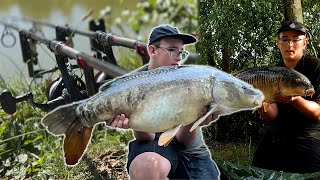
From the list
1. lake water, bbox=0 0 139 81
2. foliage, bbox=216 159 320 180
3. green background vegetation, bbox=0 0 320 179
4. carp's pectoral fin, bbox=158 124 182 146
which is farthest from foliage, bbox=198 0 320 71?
lake water, bbox=0 0 139 81

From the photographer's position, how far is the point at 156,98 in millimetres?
1323

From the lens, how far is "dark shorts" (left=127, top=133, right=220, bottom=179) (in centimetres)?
161

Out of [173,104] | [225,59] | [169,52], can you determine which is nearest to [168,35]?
[169,52]

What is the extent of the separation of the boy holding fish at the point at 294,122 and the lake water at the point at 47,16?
1.80 meters

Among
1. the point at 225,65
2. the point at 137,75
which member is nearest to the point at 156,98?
the point at 137,75

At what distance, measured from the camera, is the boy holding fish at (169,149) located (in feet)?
4.79

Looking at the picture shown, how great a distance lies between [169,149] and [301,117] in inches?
23.8

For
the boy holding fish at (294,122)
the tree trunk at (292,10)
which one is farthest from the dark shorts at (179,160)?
the tree trunk at (292,10)

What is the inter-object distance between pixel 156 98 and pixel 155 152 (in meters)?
0.32

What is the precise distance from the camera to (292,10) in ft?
6.15

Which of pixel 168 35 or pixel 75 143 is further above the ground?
pixel 168 35

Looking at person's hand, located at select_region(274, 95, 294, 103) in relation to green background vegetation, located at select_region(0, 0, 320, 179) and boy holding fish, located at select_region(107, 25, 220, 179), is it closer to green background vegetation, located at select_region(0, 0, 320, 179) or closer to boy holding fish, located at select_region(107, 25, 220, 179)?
green background vegetation, located at select_region(0, 0, 320, 179)

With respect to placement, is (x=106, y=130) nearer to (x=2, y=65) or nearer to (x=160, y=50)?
(x=160, y=50)

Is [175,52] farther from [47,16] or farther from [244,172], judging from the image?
[47,16]
